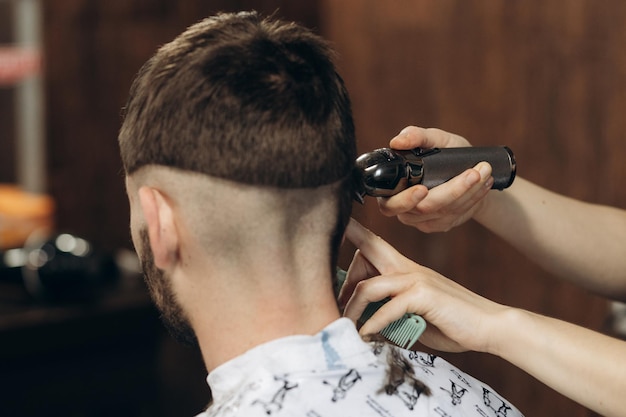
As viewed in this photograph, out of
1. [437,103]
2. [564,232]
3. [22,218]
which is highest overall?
[564,232]

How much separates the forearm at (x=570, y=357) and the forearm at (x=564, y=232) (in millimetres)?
431

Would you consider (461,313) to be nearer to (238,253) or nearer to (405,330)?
(405,330)

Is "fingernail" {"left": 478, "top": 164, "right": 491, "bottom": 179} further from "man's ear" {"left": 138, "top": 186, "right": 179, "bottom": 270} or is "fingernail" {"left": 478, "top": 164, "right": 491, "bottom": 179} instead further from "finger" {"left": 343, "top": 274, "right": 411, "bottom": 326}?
"man's ear" {"left": 138, "top": 186, "right": 179, "bottom": 270}

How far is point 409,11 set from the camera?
10.5 ft

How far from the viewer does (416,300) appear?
1237 millimetres

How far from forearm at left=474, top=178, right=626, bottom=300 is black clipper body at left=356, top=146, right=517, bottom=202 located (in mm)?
235

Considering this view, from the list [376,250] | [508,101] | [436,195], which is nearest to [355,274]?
[376,250]

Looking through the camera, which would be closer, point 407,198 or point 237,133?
point 237,133

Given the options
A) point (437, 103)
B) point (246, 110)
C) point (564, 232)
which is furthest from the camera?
point (437, 103)

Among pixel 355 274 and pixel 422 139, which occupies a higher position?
pixel 422 139

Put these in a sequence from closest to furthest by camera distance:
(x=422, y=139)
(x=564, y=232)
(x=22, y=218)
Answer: (x=422, y=139) < (x=564, y=232) < (x=22, y=218)

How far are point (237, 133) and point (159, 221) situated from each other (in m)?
0.17

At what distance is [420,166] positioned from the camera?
132 cm

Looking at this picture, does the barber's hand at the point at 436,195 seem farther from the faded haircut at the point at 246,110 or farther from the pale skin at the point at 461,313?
the faded haircut at the point at 246,110
